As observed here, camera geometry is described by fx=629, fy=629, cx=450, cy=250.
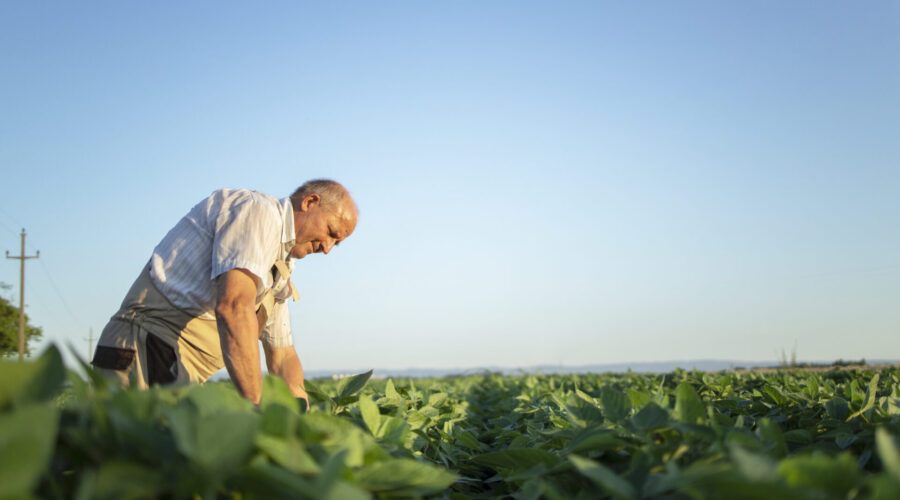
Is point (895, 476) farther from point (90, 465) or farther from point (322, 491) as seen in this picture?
point (90, 465)

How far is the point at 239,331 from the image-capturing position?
8.67 feet

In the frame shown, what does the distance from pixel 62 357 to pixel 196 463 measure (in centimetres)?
36

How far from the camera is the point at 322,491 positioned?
1.00 m

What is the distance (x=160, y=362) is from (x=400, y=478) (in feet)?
8.67

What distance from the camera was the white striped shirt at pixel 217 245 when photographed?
2.87 m

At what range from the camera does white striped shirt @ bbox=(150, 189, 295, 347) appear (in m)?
2.87

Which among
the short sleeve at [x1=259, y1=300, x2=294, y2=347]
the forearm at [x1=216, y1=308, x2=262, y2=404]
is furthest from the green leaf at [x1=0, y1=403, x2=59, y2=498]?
the short sleeve at [x1=259, y1=300, x2=294, y2=347]

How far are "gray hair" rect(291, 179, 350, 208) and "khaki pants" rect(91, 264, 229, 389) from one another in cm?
87

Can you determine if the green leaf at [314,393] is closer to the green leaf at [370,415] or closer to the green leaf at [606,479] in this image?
the green leaf at [370,415]

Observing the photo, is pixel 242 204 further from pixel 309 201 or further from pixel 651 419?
pixel 651 419

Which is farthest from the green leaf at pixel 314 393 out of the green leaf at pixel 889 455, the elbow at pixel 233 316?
the green leaf at pixel 889 455

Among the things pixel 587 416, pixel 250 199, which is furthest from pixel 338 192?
pixel 587 416

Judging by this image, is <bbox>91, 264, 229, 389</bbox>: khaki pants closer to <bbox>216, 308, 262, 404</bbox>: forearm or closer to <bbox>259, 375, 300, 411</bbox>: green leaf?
<bbox>216, 308, 262, 404</bbox>: forearm

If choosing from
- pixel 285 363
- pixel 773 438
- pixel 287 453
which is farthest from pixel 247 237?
pixel 773 438
